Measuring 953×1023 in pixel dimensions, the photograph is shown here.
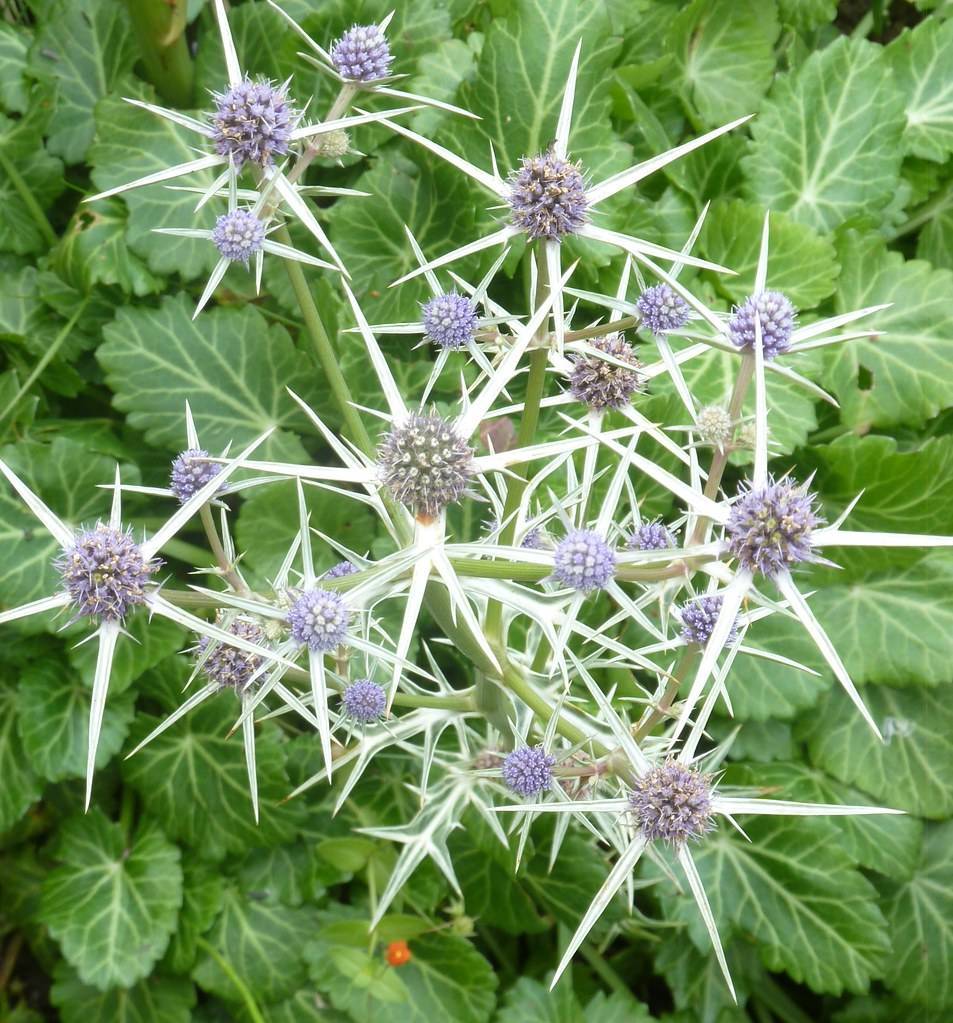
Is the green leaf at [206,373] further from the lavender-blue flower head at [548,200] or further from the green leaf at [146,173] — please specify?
the lavender-blue flower head at [548,200]

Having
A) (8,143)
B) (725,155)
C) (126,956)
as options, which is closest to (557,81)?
(725,155)

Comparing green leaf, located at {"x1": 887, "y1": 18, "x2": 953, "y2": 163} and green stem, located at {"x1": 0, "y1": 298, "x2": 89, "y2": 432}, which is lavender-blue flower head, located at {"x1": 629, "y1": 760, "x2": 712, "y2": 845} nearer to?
green stem, located at {"x1": 0, "y1": 298, "x2": 89, "y2": 432}

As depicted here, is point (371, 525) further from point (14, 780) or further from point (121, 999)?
point (121, 999)

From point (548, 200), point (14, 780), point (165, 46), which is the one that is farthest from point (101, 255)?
point (548, 200)

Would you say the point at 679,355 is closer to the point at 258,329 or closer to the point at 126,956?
the point at 258,329

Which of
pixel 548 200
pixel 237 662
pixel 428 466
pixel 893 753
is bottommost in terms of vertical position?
pixel 237 662

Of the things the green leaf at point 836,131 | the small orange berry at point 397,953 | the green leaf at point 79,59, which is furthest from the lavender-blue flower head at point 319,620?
the green leaf at point 79,59
